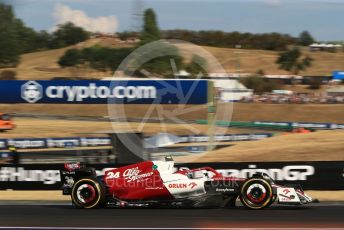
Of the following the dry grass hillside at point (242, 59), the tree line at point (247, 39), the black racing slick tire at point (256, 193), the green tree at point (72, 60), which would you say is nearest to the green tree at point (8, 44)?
the green tree at point (72, 60)

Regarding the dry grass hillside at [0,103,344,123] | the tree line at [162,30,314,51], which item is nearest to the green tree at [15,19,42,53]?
the tree line at [162,30,314,51]

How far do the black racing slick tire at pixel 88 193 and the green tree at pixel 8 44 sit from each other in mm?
66143

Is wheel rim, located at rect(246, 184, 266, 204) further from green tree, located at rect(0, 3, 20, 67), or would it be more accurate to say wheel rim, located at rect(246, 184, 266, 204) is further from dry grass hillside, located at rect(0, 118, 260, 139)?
green tree, located at rect(0, 3, 20, 67)

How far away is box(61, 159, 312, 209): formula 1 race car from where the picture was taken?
37.9 feet

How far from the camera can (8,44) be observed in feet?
250

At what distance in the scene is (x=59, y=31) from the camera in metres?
113

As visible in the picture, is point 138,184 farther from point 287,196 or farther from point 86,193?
point 287,196

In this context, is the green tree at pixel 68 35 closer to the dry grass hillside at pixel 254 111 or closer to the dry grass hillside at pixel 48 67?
the dry grass hillside at pixel 48 67

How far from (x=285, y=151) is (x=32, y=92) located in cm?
1106

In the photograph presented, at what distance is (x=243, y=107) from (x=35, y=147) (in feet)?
87.1

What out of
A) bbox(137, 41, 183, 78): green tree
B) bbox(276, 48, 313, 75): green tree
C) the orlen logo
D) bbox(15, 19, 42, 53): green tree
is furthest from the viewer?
bbox(15, 19, 42, 53): green tree

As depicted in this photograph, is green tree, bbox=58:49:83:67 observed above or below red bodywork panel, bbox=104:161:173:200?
above

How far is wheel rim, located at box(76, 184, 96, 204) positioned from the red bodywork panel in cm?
34

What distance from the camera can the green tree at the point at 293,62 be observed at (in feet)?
321
